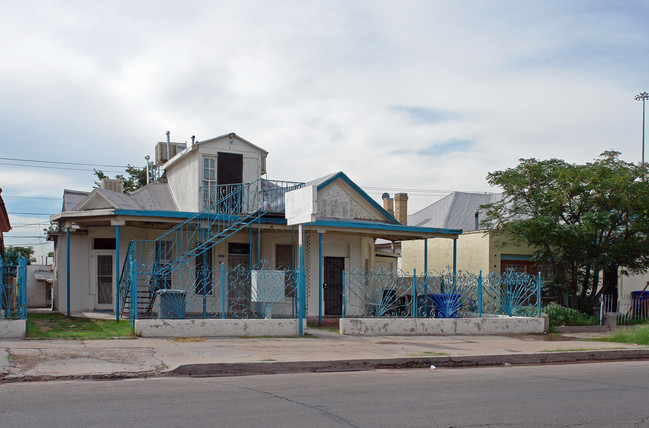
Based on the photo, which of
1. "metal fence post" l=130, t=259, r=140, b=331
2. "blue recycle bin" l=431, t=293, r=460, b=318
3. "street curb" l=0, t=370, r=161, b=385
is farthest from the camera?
→ "blue recycle bin" l=431, t=293, r=460, b=318

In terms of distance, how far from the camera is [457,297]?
16.9 m

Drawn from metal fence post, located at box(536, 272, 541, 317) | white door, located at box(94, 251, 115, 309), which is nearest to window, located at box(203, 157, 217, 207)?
white door, located at box(94, 251, 115, 309)

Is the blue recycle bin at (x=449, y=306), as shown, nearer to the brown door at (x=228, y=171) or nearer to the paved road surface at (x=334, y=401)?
the paved road surface at (x=334, y=401)

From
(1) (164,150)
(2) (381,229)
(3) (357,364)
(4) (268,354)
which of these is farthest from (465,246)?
(4) (268,354)

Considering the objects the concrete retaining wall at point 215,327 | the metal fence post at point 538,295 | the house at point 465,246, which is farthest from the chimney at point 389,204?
the concrete retaining wall at point 215,327

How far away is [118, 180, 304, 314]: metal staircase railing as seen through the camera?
17.4m

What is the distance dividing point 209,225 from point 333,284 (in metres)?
4.97

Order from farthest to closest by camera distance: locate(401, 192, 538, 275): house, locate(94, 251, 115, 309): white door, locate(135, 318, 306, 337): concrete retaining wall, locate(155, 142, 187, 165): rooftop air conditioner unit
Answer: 1. locate(401, 192, 538, 275): house
2. locate(155, 142, 187, 165): rooftop air conditioner unit
3. locate(94, 251, 115, 309): white door
4. locate(135, 318, 306, 337): concrete retaining wall

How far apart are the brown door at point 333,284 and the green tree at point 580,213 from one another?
602cm

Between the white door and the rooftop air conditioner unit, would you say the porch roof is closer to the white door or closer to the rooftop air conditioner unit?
the white door

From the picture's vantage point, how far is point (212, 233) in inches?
700

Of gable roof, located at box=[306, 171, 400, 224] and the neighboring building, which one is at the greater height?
gable roof, located at box=[306, 171, 400, 224]

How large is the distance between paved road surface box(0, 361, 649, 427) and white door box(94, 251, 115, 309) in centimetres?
1088

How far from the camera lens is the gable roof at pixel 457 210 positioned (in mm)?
28634
